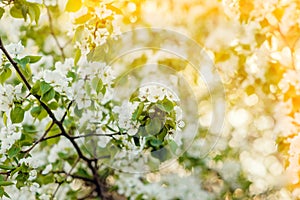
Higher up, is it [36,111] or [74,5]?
[74,5]

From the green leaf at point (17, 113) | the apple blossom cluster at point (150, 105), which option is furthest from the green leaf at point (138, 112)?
the green leaf at point (17, 113)

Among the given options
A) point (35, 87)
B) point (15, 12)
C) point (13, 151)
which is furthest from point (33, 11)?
point (13, 151)

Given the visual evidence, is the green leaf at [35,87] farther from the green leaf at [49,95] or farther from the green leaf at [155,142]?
the green leaf at [155,142]

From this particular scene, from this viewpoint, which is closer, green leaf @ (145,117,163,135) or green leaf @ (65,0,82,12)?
green leaf @ (145,117,163,135)

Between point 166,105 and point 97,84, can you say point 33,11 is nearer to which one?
point 97,84

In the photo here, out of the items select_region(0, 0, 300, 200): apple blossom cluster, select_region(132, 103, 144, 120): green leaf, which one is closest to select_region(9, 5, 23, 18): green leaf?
select_region(0, 0, 300, 200): apple blossom cluster

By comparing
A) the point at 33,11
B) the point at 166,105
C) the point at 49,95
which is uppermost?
the point at 33,11

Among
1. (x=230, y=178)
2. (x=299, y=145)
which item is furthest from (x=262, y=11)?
(x=230, y=178)

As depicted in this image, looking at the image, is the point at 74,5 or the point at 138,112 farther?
the point at 74,5

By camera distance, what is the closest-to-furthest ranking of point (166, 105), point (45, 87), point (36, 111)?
point (166, 105)
point (45, 87)
point (36, 111)

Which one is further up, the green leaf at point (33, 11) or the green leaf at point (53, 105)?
the green leaf at point (33, 11)

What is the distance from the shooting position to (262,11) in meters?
1.81

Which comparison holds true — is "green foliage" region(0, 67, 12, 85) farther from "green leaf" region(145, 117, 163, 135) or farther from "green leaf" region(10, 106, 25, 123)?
"green leaf" region(145, 117, 163, 135)

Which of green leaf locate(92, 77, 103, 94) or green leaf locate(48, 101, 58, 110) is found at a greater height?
green leaf locate(48, 101, 58, 110)
